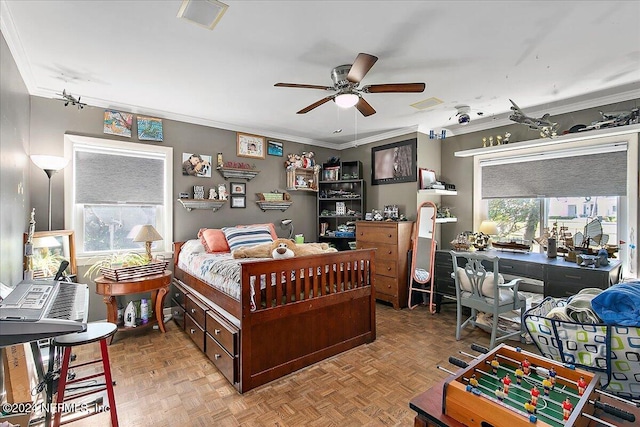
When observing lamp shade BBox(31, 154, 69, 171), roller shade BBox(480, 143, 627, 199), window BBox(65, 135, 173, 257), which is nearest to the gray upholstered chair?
roller shade BBox(480, 143, 627, 199)

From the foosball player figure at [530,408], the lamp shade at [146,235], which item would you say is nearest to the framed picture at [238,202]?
the lamp shade at [146,235]

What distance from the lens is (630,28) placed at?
197cm

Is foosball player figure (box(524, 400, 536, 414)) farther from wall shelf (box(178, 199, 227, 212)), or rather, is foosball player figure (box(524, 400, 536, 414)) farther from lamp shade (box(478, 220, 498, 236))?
wall shelf (box(178, 199, 227, 212))

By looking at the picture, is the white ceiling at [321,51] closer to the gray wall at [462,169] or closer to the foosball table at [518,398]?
the gray wall at [462,169]

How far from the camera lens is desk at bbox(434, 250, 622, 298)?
105 inches

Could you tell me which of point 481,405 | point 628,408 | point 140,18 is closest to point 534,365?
point 628,408

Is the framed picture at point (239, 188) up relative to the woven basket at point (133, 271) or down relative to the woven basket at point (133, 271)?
up

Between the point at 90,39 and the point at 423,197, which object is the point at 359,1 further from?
the point at 423,197

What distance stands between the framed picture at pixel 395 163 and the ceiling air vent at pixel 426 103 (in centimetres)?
84

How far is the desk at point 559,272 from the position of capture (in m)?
2.67

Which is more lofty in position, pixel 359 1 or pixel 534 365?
pixel 359 1

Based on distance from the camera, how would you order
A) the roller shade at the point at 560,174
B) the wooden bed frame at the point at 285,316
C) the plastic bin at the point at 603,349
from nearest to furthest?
the plastic bin at the point at 603,349 < the wooden bed frame at the point at 285,316 < the roller shade at the point at 560,174

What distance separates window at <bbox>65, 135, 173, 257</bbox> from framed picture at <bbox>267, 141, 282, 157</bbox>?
1.44 metres

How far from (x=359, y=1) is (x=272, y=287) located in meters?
2.04
